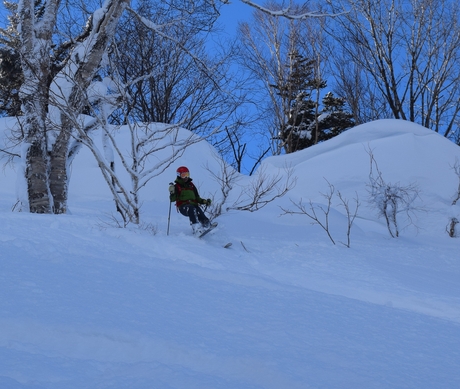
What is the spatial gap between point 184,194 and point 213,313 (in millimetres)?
3745

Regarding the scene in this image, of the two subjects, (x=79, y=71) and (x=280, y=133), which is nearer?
(x=79, y=71)

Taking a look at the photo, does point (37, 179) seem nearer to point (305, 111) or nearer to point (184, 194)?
point (184, 194)

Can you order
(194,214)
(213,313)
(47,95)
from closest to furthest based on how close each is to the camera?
1. (213,313)
2. (194,214)
3. (47,95)

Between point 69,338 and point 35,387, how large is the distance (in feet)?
1.37

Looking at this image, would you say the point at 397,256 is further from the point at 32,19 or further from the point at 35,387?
the point at 32,19

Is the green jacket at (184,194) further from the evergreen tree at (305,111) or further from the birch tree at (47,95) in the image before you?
the evergreen tree at (305,111)

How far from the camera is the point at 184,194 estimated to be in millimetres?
6141

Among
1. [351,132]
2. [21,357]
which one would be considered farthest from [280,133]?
[21,357]

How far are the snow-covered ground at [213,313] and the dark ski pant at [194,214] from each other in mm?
244

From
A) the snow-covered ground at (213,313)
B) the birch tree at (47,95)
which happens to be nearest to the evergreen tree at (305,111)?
the birch tree at (47,95)

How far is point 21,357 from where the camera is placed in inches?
67.6

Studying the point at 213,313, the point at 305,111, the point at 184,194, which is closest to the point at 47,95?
the point at 184,194

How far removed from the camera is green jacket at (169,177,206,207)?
6.13 meters

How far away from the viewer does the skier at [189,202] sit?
19.4 ft
